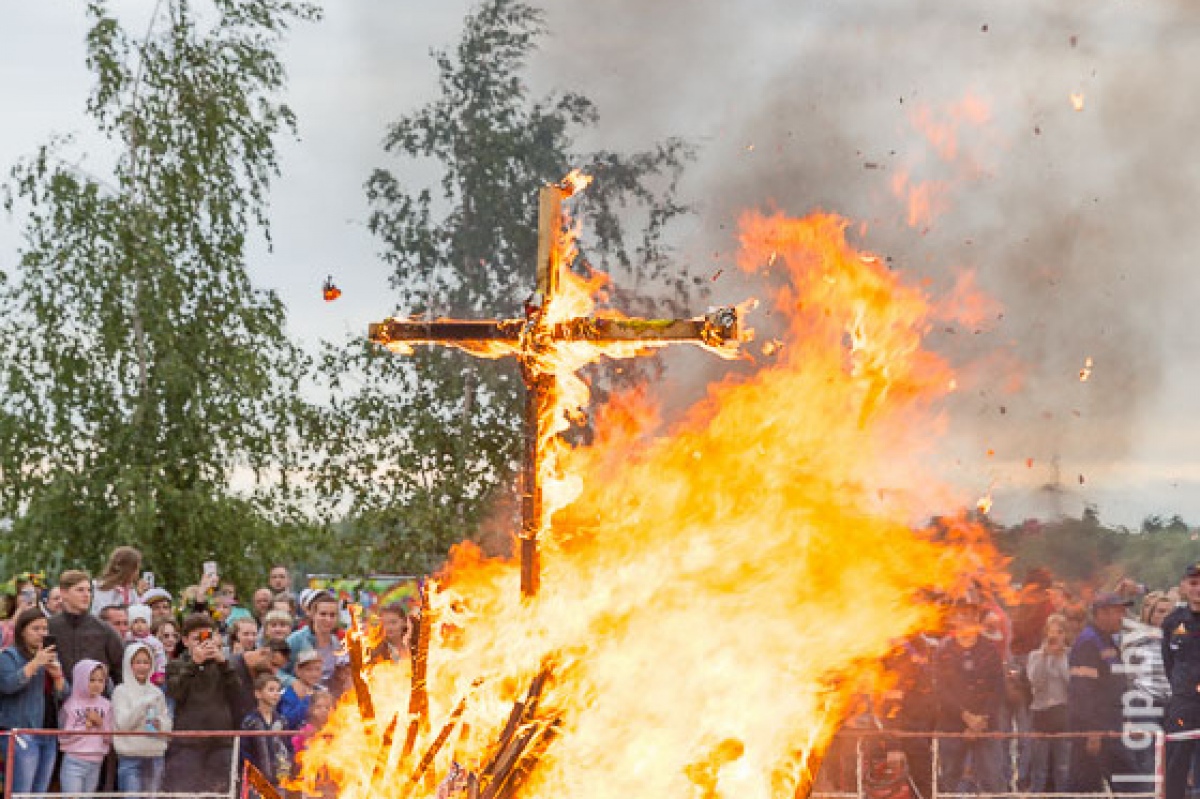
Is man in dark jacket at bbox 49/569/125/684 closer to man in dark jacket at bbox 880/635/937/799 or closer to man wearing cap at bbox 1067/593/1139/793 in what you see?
man in dark jacket at bbox 880/635/937/799

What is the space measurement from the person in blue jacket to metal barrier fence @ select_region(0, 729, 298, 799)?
0.09 meters

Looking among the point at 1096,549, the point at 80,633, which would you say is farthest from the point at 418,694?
the point at 1096,549

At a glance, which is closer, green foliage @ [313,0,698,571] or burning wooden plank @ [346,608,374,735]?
burning wooden plank @ [346,608,374,735]

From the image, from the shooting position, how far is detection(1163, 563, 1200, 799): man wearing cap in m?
13.5

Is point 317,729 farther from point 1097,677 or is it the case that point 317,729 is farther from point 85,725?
point 1097,677

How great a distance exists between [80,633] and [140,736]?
0.94 metres

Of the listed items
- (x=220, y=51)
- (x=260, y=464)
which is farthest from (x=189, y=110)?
(x=260, y=464)

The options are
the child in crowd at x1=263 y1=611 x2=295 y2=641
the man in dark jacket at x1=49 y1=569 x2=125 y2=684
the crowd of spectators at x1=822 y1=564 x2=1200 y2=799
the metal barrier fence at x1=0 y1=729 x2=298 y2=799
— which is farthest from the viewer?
the child in crowd at x1=263 y1=611 x2=295 y2=641

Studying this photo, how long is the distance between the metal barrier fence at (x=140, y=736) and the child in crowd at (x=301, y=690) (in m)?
0.25

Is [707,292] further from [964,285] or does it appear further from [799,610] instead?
[799,610]

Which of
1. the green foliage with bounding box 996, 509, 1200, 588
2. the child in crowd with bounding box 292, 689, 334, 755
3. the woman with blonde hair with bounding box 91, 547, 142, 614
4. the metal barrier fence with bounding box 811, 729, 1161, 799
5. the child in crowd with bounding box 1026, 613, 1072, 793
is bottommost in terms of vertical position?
the metal barrier fence with bounding box 811, 729, 1161, 799

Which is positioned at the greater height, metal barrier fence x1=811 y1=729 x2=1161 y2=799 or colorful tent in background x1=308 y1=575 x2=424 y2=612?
colorful tent in background x1=308 y1=575 x2=424 y2=612

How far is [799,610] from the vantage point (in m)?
8.88

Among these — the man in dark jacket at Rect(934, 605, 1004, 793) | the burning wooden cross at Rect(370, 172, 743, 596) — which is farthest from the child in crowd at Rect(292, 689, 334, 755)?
the burning wooden cross at Rect(370, 172, 743, 596)
